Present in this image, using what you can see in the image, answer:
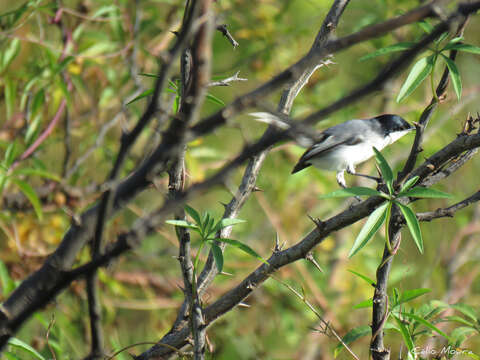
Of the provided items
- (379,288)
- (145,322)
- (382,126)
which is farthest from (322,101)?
(379,288)

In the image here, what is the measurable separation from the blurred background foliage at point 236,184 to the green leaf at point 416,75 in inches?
61.0

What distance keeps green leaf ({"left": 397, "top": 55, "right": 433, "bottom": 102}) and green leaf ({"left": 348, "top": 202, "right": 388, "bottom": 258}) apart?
389 millimetres

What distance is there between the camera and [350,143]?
9.61 feet

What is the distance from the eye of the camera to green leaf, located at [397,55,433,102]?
5.51ft

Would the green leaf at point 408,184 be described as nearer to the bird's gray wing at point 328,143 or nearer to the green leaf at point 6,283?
the bird's gray wing at point 328,143

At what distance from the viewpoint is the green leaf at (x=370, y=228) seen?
1514 mm

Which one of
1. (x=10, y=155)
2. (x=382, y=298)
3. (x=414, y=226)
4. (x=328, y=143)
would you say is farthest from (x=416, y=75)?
(x=10, y=155)

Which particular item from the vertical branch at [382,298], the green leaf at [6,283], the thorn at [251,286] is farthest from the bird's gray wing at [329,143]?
the green leaf at [6,283]

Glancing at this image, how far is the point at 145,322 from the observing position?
4.31m

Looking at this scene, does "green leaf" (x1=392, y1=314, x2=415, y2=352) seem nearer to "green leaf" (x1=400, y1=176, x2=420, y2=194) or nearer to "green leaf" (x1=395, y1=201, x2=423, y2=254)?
"green leaf" (x1=395, y1=201, x2=423, y2=254)

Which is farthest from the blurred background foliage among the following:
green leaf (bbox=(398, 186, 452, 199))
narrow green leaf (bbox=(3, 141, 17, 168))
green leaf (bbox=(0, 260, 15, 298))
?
green leaf (bbox=(398, 186, 452, 199))

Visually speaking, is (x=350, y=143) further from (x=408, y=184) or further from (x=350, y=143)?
(x=408, y=184)

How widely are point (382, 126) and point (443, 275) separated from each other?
1.98 metres

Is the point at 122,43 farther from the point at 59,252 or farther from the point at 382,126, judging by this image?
the point at 59,252
